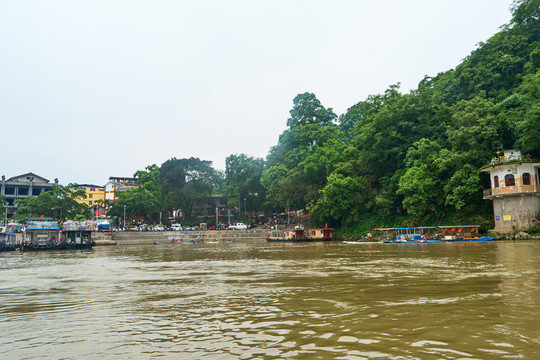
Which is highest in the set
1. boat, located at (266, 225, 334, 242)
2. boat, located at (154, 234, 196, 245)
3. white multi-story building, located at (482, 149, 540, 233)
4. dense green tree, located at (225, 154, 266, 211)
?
dense green tree, located at (225, 154, 266, 211)

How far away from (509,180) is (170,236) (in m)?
53.2

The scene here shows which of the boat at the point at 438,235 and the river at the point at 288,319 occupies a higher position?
the river at the point at 288,319

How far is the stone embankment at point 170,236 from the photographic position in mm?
63750

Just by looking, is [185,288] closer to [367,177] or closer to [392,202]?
[392,202]

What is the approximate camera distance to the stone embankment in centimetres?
6375

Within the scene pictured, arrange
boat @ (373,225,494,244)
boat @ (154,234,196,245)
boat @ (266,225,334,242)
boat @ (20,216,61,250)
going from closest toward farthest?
boat @ (373,225,494,244), boat @ (20,216,61,250), boat @ (266,225,334,242), boat @ (154,234,196,245)

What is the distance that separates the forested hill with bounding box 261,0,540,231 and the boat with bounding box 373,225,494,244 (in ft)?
7.14

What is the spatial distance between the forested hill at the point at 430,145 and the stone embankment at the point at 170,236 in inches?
309

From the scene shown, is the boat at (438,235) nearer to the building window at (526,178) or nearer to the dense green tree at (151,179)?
the building window at (526,178)

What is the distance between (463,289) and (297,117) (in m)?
64.4

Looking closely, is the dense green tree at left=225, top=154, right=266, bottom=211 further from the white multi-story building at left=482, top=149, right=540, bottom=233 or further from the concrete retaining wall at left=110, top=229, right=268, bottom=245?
the white multi-story building at left=482, top=149, right=540, bottom=233

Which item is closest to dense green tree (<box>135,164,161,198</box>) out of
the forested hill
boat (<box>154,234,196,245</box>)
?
boat (<box>154,234,196,245</box>)

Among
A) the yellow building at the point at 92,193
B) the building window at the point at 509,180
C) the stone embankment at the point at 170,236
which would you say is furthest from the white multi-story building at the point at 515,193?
the yellow building at the point at 92,193

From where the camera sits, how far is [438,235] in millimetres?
39031
